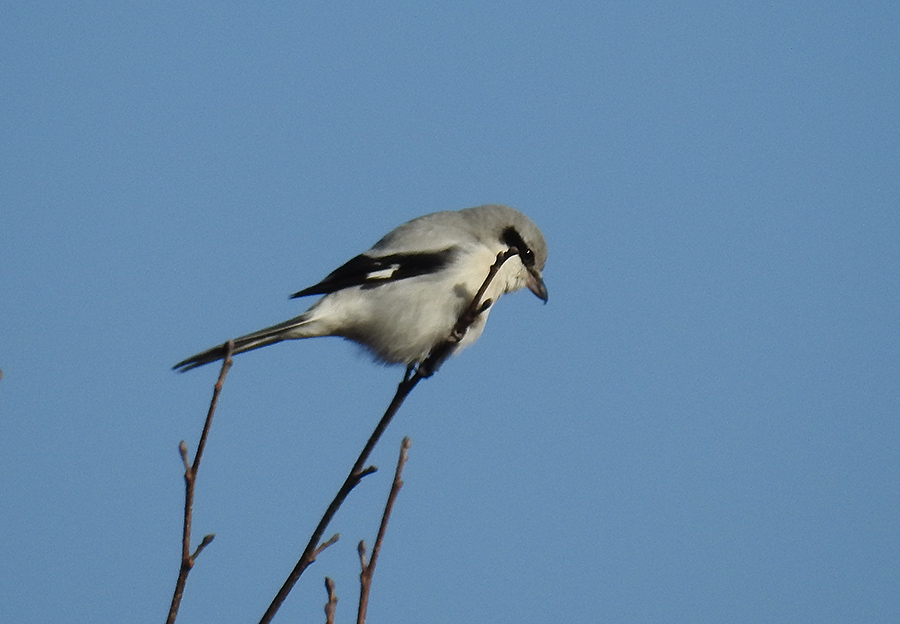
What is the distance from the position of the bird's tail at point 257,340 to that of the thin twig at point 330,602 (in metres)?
1.77

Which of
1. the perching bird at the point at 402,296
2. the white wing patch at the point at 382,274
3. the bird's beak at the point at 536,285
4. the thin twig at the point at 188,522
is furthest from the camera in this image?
the bird's beak at the point at 536,285

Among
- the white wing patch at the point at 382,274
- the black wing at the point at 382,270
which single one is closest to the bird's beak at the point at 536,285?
the black wing at the point at 382,270

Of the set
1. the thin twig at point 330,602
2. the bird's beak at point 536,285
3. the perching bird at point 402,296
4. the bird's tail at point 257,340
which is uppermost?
the bird's beak at point 536,285

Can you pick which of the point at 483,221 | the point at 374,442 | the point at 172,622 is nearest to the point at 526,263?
the point at 483,221

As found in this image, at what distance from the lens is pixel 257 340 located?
12.5ft

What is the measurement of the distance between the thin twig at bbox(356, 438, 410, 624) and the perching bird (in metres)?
1.96

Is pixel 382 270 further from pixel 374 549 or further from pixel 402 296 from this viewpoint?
pixel 374 549

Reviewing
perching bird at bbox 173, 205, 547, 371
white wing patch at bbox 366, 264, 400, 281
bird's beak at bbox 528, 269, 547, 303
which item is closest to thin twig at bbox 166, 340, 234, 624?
perching bird at bbox 173, 205, 547, 371

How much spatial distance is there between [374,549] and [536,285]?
9.85ft

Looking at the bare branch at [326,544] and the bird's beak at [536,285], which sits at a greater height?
the bird's beak at [536,285]

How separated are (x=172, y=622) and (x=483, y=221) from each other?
329 centimetres

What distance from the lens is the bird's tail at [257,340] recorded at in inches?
137

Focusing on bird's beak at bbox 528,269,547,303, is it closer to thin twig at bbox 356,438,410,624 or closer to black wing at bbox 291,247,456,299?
black wing at bbox 291,247,456,299

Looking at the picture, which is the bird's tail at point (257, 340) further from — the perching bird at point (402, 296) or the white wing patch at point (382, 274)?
the white wing patch at point (382, 274)
